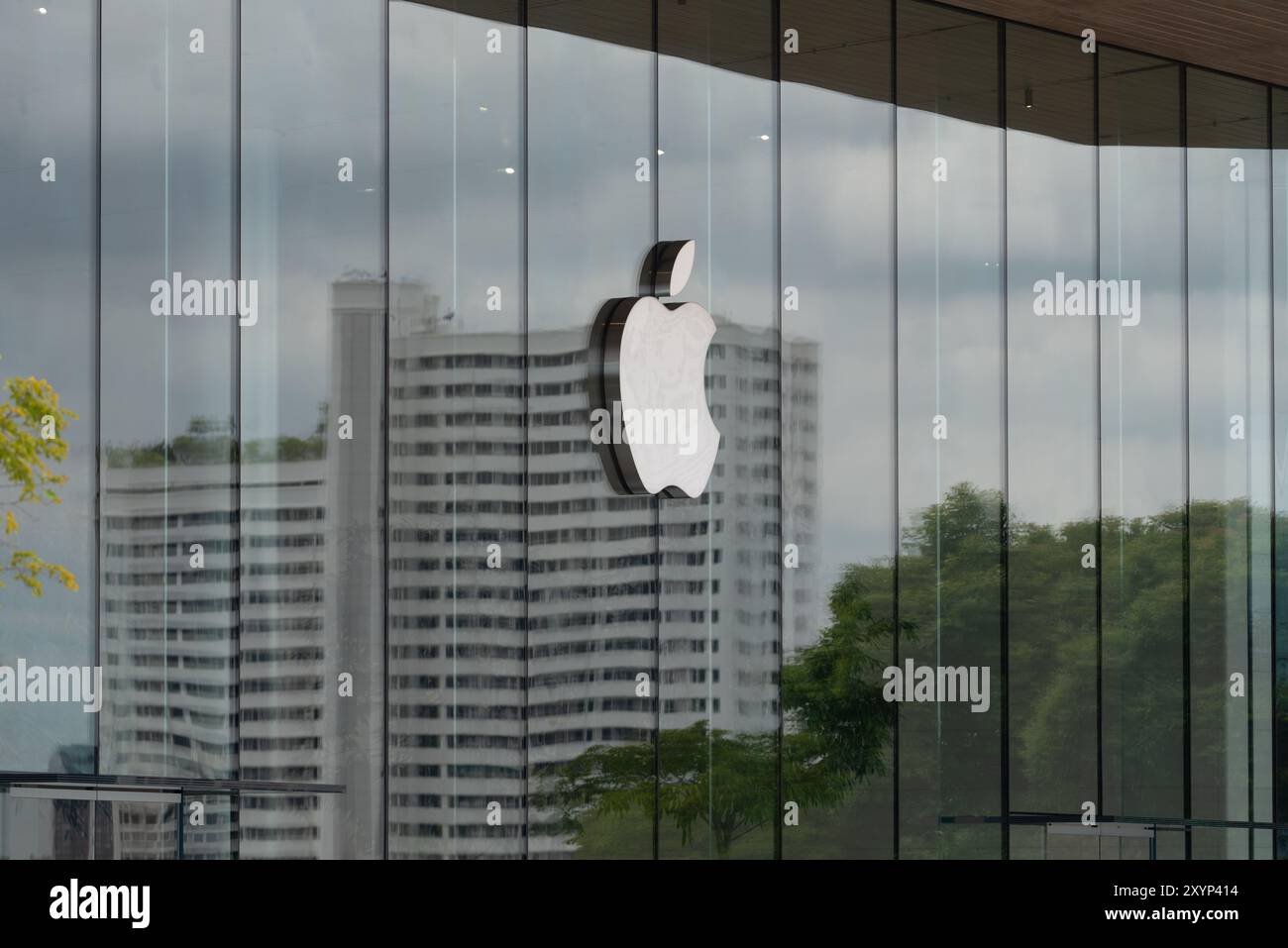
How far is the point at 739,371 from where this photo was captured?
810 cm

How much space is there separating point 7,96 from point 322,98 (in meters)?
1.88

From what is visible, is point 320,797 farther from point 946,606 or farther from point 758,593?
point 946,606

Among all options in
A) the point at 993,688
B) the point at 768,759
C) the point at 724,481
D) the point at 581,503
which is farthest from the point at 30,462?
the point at 993,688

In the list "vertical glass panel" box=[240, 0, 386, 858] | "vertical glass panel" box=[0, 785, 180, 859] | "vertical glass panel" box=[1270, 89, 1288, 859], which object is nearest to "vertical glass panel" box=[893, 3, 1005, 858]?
"vertical glass panel" box=[1270, 89, 1288, 859]

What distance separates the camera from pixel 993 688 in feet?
28.3

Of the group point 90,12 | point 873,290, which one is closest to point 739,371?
point 873,290

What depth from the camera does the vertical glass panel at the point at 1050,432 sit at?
8.73 metres

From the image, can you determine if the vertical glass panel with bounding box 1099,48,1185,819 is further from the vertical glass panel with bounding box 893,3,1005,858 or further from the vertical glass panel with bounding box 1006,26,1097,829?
the vertical glass panel with bounding box 893,3,1005,858

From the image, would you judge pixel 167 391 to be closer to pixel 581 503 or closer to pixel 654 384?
pixel 581 503

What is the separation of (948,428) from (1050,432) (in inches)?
30.5

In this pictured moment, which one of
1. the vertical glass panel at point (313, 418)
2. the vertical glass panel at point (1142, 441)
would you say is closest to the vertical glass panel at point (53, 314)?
the vertical glass panel at point (313, 418)

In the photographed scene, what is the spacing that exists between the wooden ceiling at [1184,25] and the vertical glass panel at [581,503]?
2651mm
